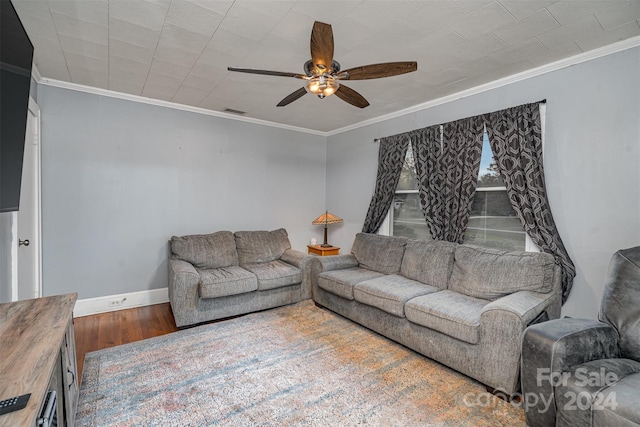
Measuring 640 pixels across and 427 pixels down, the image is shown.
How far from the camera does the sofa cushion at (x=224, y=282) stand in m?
3.05

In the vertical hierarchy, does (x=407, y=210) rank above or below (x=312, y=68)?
below

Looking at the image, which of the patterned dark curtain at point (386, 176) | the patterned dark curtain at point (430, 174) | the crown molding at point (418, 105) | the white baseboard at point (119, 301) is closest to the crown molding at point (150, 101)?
the crown molding at point (418, 105)

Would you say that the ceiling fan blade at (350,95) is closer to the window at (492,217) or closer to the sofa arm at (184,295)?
the window at (492,217)

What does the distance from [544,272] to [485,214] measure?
920mm

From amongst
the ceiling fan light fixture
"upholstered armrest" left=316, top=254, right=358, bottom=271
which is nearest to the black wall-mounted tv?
the ceiling fan light fixture

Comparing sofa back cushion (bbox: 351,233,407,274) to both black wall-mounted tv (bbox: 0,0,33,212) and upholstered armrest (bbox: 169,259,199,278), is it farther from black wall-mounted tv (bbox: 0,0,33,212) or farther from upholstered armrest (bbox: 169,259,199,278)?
black wall-mounted tv (bbox: 0,0,33,212)

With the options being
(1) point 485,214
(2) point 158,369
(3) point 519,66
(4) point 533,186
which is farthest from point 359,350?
(3) point 519,66

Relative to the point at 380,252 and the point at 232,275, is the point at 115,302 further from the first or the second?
the point at 380,252

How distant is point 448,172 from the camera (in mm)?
3350

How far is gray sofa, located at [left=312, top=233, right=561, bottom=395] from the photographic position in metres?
2.03

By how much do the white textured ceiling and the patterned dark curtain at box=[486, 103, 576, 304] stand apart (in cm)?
45

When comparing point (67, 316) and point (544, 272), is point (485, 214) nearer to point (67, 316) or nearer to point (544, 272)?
point (544, 272)

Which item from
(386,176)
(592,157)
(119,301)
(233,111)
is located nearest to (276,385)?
(119,301)

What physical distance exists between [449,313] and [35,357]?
7.82ft
